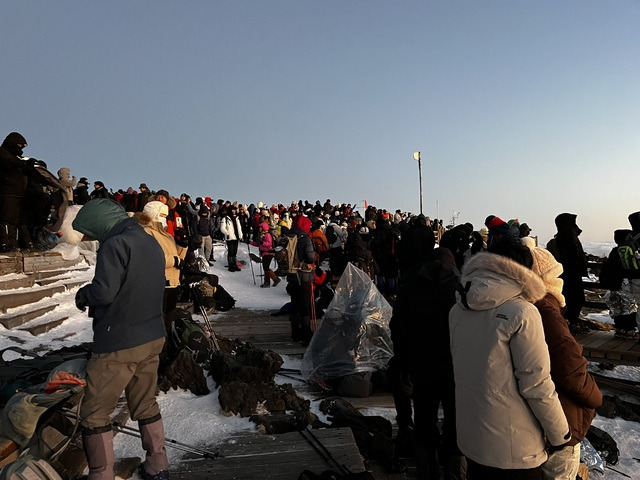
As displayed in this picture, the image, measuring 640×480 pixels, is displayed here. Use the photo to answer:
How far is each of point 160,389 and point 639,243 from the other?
6.87m

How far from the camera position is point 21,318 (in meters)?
6.42

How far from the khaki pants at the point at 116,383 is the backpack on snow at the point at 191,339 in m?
2.83

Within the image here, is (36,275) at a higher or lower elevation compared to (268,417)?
higher

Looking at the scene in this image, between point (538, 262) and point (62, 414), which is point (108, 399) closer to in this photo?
point (62, 414)

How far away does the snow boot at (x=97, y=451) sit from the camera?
9.21ft

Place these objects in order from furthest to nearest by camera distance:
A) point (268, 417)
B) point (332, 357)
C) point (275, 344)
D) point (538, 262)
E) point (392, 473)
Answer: point (275, 344) < point (332, 357) < point (268, 417) < point (392, 473) < point (538, 262)

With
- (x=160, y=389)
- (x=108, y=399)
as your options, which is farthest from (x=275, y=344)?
(x=108, y=399)

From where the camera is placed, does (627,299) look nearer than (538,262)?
No

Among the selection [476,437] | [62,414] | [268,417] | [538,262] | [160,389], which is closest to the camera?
[476,437]

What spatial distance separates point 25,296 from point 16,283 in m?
0.44

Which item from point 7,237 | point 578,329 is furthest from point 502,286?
point 7,237

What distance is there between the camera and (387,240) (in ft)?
37.2

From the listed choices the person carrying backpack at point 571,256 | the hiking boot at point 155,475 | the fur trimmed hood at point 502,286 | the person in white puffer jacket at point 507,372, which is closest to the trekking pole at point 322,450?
the hiking boot at point 155,475

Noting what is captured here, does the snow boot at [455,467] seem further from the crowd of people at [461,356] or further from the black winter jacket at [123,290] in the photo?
the black winter jacket at [123,290]
